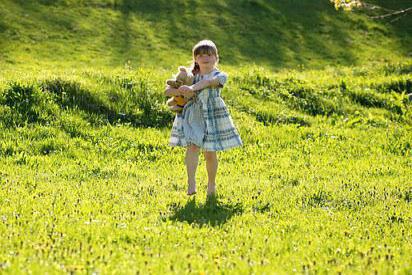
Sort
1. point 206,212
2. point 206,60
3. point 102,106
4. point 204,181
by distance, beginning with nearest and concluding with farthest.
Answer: point 206,212 → point 206,60 → point 204,181 → point 102,106

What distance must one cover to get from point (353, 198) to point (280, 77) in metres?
9.10

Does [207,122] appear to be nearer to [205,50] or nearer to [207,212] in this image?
[205,50]

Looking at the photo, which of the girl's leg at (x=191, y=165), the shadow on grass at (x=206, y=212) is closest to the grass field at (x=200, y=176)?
the shadow on grass at (x=206, y=212)

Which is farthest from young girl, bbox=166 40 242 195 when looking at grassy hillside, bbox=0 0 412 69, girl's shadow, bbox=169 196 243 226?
grassy hillside, bbox=0 0 412 69

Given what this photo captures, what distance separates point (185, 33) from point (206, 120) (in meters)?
18.2

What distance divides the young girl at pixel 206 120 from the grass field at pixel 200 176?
52 cm

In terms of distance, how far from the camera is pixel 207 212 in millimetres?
7605

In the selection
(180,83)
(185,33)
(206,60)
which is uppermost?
(206,60)

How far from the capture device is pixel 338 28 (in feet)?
94.0

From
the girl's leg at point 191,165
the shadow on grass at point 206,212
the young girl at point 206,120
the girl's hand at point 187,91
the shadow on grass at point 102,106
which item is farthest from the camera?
the shadow on grass at point 102,106

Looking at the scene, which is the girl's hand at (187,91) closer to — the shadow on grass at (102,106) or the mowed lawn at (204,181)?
the mowed lawn at (204,181)

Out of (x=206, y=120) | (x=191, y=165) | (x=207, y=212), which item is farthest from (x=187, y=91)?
(x=207, y=212)

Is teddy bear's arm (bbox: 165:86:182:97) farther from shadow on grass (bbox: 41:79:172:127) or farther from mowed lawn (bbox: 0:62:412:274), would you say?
shadow on grass (bbox: 41:79:172:127)

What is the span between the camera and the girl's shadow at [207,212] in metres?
7.19
